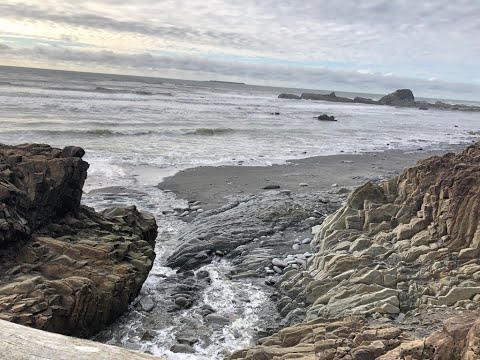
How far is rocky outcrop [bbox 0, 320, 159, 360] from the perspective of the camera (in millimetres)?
3973

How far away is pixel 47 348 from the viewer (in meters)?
4.07

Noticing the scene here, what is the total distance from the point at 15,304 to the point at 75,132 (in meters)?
25.9

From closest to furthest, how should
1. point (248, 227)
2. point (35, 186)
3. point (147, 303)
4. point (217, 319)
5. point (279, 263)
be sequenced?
point (217, 319), point (147, 303), point (35, 186), point (279, 263), point (248, 227)

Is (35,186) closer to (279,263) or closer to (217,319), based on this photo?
(217,319)

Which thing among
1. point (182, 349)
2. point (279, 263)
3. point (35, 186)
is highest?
point (35, 186)

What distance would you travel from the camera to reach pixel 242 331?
8.47 meters

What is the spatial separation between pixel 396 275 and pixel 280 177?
12.4 m

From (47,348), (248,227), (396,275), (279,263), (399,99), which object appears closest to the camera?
(47,348)

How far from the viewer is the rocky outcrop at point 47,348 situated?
13.0 ft

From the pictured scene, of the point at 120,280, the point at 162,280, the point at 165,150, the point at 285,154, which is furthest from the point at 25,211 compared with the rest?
the point at 285,154

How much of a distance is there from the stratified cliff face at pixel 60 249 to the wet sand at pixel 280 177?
5.95 meters

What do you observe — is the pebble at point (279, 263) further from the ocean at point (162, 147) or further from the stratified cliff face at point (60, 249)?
the stratified cliff face at point (60, 249)

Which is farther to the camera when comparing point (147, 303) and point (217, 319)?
point (147, 303)

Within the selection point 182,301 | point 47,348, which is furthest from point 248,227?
point 47,348
